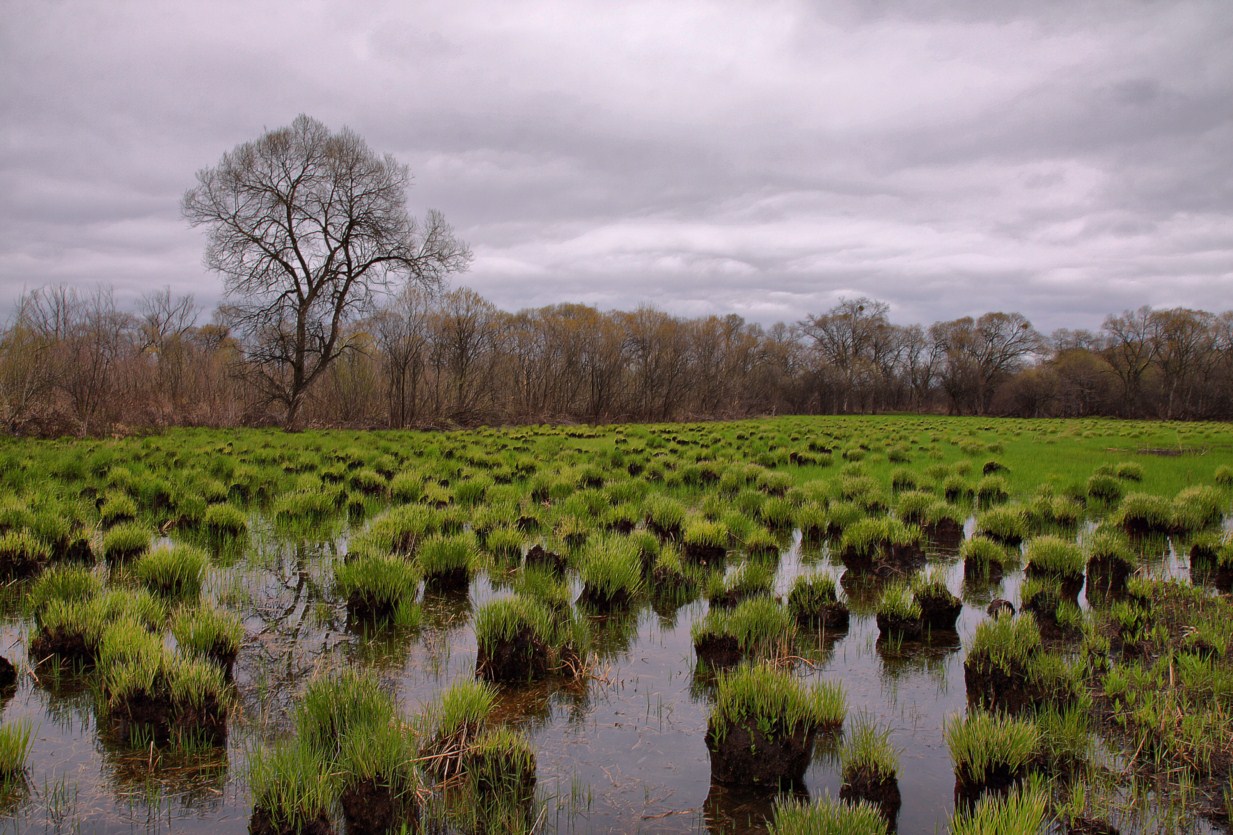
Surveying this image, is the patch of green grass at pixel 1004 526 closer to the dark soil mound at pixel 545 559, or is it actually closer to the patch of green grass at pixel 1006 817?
the dark soil mound at pixel 545 559

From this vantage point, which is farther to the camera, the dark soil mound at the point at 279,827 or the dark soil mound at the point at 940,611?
the dark soil mound at the point at 940,611

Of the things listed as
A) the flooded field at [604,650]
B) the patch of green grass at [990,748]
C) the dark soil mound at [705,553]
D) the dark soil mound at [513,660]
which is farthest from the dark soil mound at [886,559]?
the dark soil mound at [513,660]

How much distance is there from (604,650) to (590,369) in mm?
45685

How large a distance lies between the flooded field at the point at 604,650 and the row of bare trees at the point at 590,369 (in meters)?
18.8

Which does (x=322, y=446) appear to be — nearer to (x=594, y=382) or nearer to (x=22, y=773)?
(x=22, y=773)

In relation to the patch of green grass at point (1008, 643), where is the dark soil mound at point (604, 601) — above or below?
below

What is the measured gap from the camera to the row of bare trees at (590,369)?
23828 millimetres

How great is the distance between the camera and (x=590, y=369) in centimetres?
4962

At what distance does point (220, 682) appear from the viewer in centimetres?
329

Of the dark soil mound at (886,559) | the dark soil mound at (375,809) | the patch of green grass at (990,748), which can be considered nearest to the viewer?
the dark soil mound at (375,809)

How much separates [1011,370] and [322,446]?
92996 mm

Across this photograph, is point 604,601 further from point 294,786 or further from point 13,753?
point 13,753

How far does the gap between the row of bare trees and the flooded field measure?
742 inches

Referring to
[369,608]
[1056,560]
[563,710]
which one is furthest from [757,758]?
[1056,560]
